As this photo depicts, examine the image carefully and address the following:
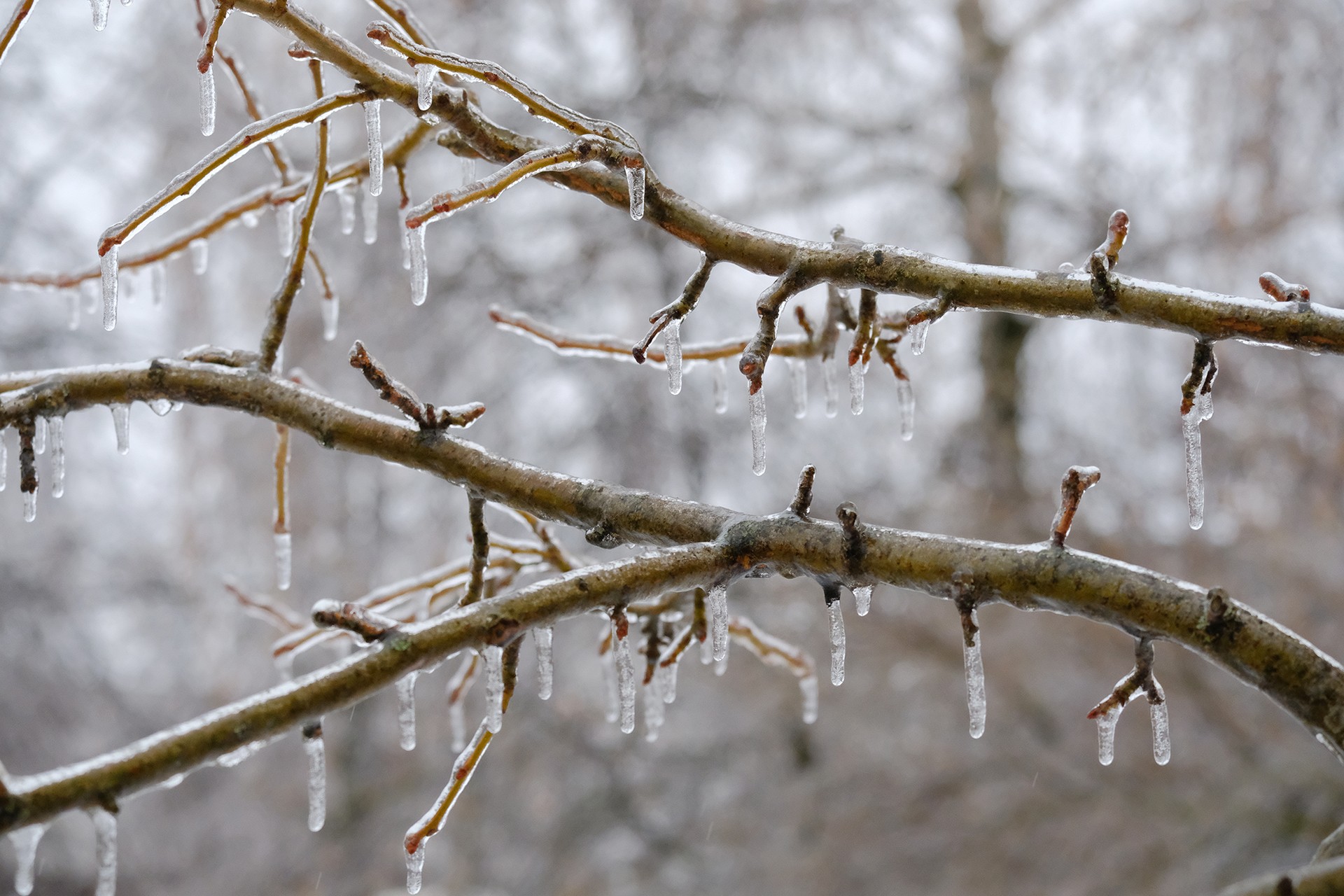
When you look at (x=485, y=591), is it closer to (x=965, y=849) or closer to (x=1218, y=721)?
(x=965, y=849)

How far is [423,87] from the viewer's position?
139 centimetres

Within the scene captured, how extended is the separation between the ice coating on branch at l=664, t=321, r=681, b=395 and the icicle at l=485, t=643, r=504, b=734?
0.47 metres

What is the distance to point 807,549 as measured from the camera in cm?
140

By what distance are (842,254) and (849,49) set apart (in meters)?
5.84

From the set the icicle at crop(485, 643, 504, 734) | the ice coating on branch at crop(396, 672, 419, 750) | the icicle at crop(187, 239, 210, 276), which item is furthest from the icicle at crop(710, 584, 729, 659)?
the icicle at crop(187, 239, 210, 276)

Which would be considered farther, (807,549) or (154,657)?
(154,657)

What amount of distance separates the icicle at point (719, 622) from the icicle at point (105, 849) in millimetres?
740

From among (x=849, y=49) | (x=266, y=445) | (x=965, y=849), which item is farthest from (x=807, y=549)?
(x=266, y=445)

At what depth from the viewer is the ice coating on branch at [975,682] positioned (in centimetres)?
136

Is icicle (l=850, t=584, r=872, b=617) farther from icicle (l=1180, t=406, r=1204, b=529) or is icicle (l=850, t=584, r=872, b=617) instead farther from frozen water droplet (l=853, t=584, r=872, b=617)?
icicle (l=1180, t=406, r=1204, b=529)

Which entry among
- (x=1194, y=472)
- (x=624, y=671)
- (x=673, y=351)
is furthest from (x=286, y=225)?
(x=1194, y=472)

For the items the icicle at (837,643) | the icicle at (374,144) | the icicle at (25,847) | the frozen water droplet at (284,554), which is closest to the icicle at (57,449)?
the frozen water droplet at (284,554)

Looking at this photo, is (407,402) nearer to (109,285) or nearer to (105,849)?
(109,285)

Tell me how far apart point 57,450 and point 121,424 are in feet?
0.33
